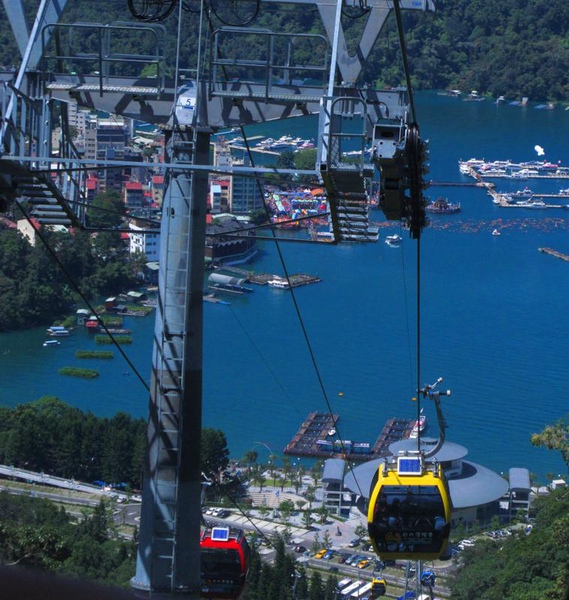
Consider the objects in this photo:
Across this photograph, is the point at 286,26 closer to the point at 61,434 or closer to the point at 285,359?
the point at 61,434

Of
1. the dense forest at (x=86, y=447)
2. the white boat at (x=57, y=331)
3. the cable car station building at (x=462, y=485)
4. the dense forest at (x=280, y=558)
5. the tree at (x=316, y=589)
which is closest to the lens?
the dense forest at (x=280, y=558)

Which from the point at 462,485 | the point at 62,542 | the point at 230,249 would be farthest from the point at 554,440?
the point at 230,249

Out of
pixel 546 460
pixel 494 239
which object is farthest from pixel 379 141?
pixel 494 239

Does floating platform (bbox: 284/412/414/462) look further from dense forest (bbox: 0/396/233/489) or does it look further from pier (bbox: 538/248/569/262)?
pier (bbox: 538/248/569/262)

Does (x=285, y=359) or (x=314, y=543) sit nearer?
(x=314, y=543)

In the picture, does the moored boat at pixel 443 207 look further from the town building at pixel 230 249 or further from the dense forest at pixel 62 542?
the dense forest at pixel 62 542

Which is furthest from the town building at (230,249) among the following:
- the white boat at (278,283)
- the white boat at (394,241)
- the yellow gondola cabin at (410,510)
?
the yellow gondola cabin at (410,510)

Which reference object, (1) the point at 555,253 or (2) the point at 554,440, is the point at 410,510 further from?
(1) the point at 555,253
